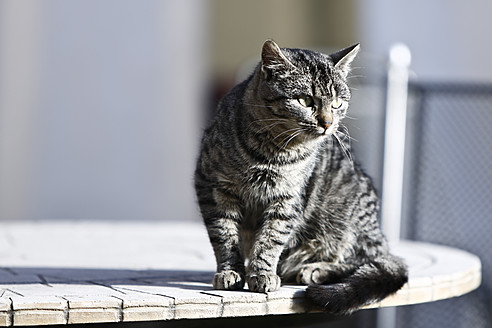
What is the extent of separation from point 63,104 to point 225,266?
11.1 feet

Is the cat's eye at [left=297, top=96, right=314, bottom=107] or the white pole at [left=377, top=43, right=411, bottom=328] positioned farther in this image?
the white pole at [left=377, top=43, right=411, bottom=328]

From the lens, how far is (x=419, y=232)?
445cm

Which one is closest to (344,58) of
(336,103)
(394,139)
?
(336,103)

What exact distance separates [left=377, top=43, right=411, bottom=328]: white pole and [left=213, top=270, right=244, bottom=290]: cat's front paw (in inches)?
71.4

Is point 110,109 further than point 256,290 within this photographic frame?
Yes

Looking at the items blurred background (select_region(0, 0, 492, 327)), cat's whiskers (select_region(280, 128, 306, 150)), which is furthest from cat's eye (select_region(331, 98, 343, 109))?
blurred background (select_region(0, 0, 492, 327))

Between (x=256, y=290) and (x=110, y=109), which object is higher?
(x=110, y=109)

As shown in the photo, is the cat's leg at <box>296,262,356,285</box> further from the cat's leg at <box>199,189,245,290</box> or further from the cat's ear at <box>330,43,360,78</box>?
the cat's ear at <box>330,43,360,78</box>

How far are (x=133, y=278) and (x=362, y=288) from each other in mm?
722

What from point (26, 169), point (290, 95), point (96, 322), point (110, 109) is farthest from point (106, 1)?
point (96, 322)

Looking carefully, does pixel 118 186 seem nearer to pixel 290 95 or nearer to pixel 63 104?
pixel 63 104

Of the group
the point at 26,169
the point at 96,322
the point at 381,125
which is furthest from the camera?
the point at 26,169

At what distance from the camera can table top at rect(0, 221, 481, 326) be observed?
2115 millimetres

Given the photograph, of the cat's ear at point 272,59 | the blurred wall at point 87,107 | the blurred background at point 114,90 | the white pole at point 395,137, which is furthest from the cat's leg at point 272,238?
the blurred wall at point 87,107
